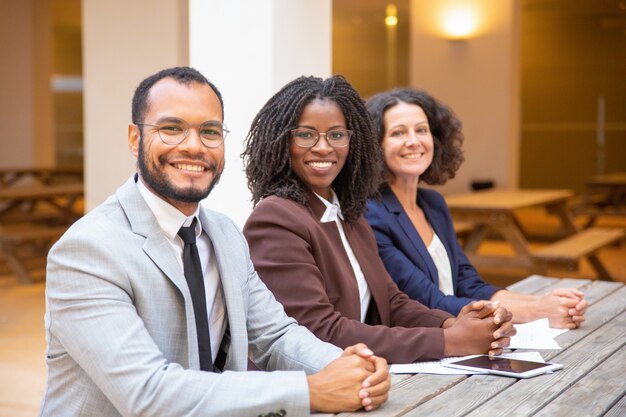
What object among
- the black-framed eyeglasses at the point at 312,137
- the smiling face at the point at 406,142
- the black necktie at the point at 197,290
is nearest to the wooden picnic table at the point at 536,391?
the black necktie at the point at 197,290

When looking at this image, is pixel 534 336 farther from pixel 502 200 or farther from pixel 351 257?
pixel 502 200

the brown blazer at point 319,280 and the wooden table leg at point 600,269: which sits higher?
the brown blazer at point 319,280

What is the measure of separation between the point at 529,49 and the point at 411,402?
38.5ft

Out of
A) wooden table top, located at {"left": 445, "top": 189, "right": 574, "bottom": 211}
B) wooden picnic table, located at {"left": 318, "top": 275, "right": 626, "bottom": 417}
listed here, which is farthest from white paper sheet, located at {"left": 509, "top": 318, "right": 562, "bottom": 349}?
wooden table top, located at {"left": 445, "top": 189, "right": 574, "bottom": 211}

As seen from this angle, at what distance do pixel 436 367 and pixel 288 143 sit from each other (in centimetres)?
77

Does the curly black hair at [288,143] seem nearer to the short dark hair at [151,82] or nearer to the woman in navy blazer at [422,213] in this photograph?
the woman in navy blazer at [422,213]

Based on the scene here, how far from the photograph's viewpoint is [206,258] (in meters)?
1.94

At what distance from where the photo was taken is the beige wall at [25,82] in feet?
36.2

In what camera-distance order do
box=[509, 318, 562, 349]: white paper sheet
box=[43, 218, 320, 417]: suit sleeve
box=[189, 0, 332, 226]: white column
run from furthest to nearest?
box=[189, 0, 332, 226]: white column < box=[509, 318, 562, 349]: white paper sheet < box=[43, 218, 320, 417]: suit sleeve

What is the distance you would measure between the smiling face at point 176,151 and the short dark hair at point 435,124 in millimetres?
1406

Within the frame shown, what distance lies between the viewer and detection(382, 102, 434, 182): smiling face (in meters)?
3.11

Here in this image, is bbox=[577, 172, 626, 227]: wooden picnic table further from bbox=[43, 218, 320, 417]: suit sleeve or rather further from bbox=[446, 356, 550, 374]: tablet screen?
bbox=[43, 218, 320, 417]: suit sleeve

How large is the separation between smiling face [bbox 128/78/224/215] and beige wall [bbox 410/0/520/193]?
7.79 m

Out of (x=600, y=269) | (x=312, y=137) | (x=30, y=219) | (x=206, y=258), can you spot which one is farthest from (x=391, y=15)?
(x=206, y=258)
